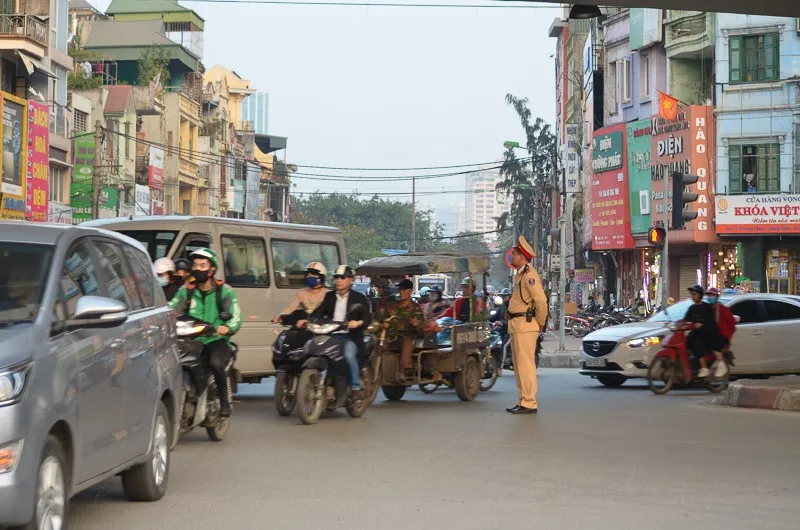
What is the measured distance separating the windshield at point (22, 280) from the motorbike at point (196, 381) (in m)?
4.44

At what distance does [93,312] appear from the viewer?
6781 mm

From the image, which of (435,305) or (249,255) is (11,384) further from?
(435,305)

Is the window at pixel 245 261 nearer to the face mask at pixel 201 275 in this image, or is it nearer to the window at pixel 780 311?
the face mask at pixel 201 275

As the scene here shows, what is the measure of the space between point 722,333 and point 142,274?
1352cm

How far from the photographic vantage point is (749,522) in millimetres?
8234

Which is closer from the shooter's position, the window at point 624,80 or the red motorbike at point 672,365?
the red motorbike at point 672,365

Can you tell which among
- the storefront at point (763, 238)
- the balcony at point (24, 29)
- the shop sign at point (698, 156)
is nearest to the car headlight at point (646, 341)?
the storefront at point (763, 238)

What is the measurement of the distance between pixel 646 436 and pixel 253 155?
285 ft

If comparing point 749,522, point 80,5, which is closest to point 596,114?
point 80,5

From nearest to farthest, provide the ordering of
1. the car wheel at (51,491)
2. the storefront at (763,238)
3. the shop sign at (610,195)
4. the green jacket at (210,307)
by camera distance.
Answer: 1. the car wheel at (51,491)
2. the green jacket at (210,307)
3. the storefront at (763,238)
4. the shop sign at (610,195)

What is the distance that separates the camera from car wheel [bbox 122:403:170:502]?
8.53 m

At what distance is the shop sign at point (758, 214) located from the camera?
1674 inches

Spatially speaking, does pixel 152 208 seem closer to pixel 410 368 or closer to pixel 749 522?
pixel 410 368

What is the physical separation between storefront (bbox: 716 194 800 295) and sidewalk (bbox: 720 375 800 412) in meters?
25.1
